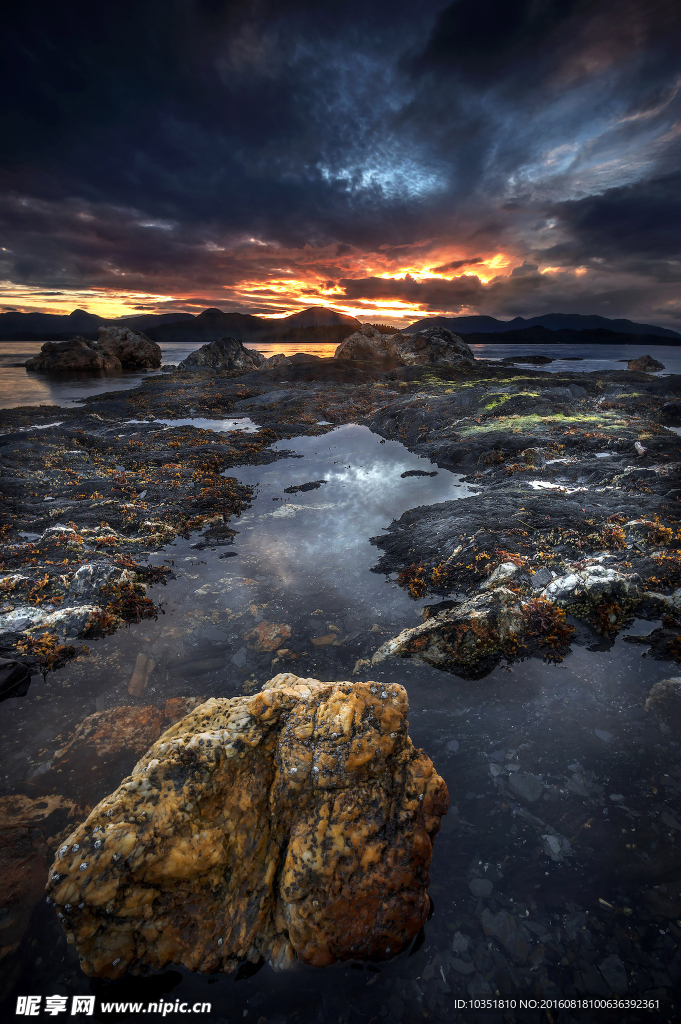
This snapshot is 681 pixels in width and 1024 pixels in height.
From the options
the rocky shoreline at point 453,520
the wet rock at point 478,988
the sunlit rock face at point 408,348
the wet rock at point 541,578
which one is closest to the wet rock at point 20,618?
the rocky shoreline at point 453,520

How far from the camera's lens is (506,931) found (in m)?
4.61

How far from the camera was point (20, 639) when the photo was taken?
9031 mm

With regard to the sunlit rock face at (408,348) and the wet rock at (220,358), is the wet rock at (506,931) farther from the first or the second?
the wet rock at (220,358)

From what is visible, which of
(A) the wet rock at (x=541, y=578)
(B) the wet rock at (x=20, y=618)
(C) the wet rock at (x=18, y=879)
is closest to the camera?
(C) the wet rock at (x=18, y=879)

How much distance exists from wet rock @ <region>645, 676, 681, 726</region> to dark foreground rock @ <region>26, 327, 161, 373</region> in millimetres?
95710

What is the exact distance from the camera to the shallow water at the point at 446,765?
4227mm

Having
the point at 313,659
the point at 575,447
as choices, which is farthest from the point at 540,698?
the point at 575,447

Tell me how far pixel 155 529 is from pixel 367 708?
1218 centimetres

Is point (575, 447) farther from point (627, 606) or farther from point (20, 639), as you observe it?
point (20, 639)

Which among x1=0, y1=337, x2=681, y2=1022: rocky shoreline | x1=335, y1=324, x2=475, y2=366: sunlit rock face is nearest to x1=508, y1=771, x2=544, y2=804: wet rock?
A: x1=0, y1=337, x2=681, y2=1022: rocky shoreline

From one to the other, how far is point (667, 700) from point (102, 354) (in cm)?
9971

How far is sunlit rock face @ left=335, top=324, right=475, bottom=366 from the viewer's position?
215 ft

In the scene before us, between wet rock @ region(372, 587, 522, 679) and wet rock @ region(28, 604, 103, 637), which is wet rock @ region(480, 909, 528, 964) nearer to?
wet rock @ region(372, 587, 522, 679)

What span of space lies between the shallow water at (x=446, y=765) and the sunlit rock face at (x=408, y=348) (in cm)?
6034
